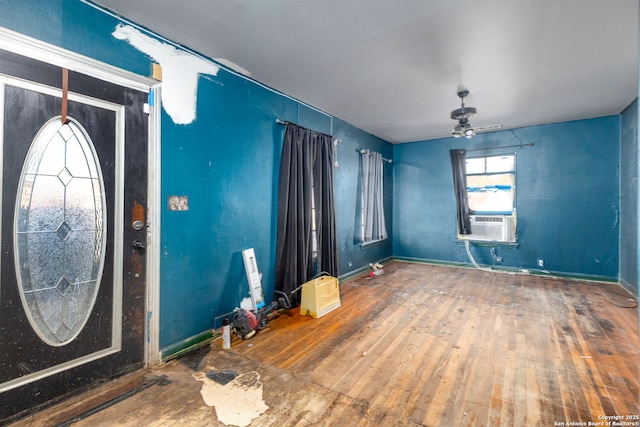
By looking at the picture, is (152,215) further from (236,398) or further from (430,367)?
(430,367)

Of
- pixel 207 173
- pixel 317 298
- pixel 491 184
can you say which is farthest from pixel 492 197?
pixel 207 173

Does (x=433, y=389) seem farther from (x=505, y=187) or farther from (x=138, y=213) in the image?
(x=505, y=187)

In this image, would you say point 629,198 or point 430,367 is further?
point 629,198

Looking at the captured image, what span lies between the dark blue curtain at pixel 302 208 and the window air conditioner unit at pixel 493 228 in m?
3.05

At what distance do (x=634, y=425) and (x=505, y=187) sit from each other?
4.26 m

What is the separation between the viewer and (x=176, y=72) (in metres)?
2.33

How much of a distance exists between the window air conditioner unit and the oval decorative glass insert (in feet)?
18.4

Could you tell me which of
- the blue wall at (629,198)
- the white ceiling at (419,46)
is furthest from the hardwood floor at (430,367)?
the white ceiling at (419,46)

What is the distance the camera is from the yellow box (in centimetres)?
308

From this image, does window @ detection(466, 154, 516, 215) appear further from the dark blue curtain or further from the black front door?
the black front door

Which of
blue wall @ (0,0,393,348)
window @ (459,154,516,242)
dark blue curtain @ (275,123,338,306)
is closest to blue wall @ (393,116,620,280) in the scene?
window @ (459,154,516,242)

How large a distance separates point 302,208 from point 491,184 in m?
3.85

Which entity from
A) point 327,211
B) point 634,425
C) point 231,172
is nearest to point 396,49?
point 231,172

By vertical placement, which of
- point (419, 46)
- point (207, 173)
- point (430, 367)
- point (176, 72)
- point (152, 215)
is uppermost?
point (419, 46)
